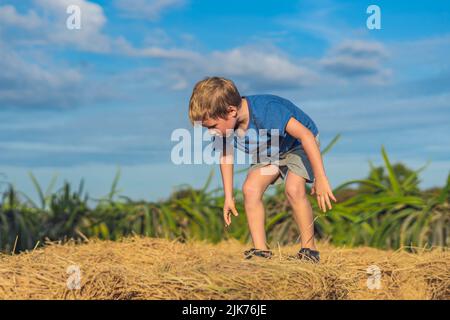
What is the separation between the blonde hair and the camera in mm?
3965

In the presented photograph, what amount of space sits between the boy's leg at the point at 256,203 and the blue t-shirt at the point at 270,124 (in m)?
0.16

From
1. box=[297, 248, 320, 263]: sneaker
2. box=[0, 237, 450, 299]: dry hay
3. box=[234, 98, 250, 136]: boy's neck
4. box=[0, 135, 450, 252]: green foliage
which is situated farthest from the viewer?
box=[0, 135, 450, 252]: green foliage

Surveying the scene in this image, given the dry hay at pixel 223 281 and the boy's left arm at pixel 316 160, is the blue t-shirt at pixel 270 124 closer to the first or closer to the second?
the boy's left arm at pixel 316 160

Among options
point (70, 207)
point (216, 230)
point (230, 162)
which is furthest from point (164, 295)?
point (70, 207)

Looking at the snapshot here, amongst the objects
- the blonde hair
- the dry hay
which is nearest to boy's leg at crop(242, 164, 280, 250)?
the blonde hair

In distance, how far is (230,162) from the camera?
4.43m

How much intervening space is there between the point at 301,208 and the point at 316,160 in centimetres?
45

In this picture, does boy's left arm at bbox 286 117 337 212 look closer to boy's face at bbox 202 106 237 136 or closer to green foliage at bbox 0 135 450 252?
boy's face at bbox 202 106 237 136

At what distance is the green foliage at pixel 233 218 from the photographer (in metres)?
6.11

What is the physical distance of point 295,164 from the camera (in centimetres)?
425

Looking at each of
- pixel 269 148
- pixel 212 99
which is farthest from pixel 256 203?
pixel 212 99

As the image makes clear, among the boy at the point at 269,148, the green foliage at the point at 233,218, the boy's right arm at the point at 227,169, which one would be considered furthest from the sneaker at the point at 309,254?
the green foliage at the point at 233,218

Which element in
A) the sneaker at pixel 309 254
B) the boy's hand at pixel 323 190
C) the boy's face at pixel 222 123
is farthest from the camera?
the boy's face at pixel 222 123
